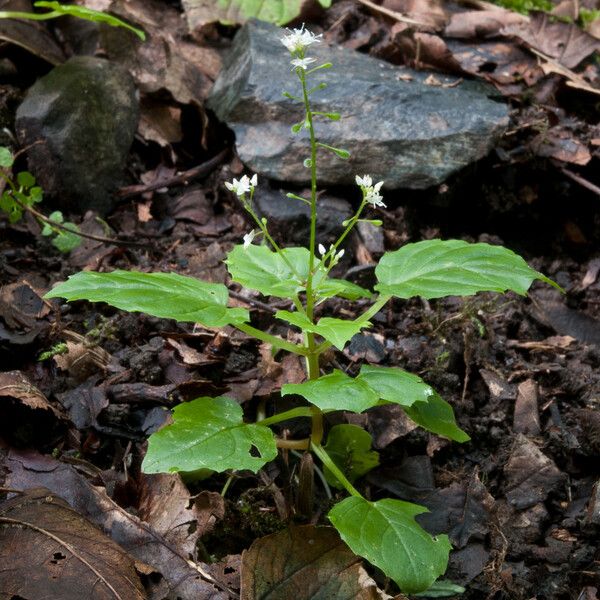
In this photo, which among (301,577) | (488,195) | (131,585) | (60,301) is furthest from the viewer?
(488,195)

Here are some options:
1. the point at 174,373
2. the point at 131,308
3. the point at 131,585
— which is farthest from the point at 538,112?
the point at 131,585

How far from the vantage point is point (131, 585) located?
1901 millimetres

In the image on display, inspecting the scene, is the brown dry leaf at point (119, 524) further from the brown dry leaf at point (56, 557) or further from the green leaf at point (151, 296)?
the green leaf at point (151, 296)

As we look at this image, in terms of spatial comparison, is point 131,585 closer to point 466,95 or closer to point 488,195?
point 488,195

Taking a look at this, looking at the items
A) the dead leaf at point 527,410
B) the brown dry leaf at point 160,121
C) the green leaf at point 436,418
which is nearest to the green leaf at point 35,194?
the brown dry leaf at point 160,121

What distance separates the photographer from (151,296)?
81.0 inches

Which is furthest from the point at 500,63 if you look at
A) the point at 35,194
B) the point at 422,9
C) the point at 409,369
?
the point at 35,194

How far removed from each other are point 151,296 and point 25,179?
1686mm

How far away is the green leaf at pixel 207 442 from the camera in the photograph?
188 centimetres

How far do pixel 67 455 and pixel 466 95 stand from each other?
9.25 ft

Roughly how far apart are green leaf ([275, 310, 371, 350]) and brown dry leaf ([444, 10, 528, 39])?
3.01m

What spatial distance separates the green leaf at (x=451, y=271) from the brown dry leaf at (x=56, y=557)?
1.14 metres

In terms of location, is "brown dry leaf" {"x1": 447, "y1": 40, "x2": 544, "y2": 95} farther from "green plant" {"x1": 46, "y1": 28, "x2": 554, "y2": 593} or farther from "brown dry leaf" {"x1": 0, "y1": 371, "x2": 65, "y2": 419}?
"brown dry leaf" {"x1": 0, "y1": 371, "x2": 65, "y2": 419}

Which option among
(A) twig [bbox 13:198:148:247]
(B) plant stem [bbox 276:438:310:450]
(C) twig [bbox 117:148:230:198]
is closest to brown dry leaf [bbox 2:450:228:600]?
(B) plant stem [bbox 276:438:310:450]
